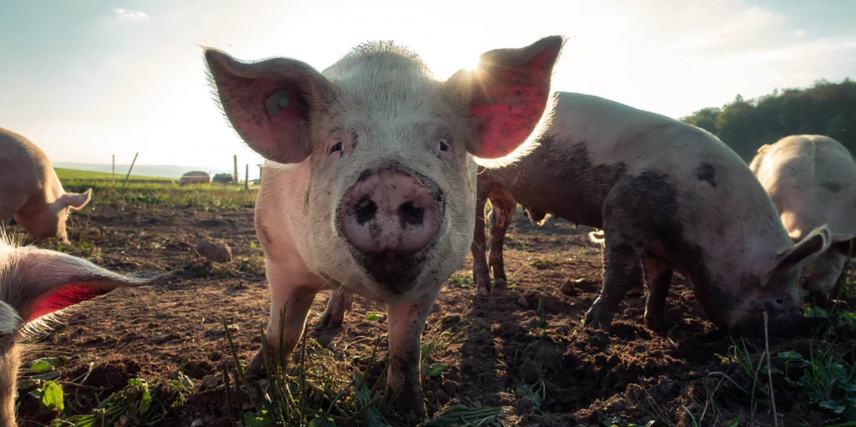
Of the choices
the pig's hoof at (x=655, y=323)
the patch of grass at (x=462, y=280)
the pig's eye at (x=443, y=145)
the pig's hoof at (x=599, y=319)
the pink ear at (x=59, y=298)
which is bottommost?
the patch of grass at (x=462, y=280)

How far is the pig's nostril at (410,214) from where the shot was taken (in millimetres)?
1681

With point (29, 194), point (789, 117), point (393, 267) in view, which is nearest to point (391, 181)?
point (393, 267)

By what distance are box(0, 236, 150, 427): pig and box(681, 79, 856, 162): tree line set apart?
92.2 ft

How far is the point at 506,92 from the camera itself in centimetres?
250

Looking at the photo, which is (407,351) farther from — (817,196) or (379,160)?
(817,196)

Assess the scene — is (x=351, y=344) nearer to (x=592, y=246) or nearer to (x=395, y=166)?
(x=395, y=166)

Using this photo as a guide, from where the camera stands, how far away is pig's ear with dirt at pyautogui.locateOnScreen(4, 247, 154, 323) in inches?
63.7

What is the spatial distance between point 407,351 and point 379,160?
3.81 ft

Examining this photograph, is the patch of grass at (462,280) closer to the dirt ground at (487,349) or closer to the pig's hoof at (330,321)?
the dirt ground at (487,349)

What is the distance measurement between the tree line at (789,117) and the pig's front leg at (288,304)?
27033mm

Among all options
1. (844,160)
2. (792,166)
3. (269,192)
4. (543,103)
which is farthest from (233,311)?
(844,160)

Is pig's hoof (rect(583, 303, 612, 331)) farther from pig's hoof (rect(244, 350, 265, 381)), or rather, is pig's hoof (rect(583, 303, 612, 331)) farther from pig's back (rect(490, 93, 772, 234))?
pig's hoof (rect(244, 350, 265, 381))

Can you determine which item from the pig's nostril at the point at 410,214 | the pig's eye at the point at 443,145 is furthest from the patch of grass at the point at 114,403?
the pig's eye at the point at 443,145

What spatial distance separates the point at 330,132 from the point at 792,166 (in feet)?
17.9
